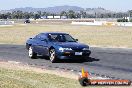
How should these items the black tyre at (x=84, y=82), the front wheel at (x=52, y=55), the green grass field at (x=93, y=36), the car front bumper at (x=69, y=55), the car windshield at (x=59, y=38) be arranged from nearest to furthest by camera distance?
the black tyre at (x=84, y=82) < the car front bumper at (x=69, y=55) < the front wheel at (x=52, y=55) < the car windshield at (x=59, y=38) < the green grass field at (x=93, y=36)

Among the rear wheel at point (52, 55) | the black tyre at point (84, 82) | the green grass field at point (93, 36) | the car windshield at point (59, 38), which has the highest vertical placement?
the car windshield at point (59, 38)

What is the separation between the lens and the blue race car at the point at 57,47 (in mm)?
18156

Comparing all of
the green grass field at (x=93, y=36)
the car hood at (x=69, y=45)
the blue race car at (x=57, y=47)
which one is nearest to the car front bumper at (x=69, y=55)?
the blue race car at (x=57, y=47)

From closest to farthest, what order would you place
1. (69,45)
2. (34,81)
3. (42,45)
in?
(34,81)
(69,45)
(42,45)

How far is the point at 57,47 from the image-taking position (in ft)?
60.1

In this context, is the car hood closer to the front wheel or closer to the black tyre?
the front wheel

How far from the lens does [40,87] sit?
35.4 ft

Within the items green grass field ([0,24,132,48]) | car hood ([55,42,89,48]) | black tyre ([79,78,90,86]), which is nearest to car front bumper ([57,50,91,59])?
car hood ([55,42,89,48])

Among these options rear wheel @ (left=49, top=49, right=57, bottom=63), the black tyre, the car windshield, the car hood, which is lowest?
rear wheel @ (left=49, top=49, right=57, bottom=63)

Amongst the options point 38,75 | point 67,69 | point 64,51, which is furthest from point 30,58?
point 38,75

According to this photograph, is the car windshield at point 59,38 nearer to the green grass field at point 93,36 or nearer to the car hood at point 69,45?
the car hood at point 69,45

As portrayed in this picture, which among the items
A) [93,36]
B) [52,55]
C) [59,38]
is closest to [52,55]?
[52,55]

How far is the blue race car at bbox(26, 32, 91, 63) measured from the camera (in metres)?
18.2

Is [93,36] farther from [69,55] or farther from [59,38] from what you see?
[69,55]
